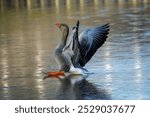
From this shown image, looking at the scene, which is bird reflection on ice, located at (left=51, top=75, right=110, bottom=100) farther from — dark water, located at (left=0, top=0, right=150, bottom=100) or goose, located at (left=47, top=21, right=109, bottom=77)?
goose, located at (left=47, top=21, right=109, bottom=77)

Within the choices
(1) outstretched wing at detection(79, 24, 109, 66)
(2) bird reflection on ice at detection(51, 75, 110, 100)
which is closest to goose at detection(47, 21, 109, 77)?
(1) outstretched wing at detection(79, 24, 109, 66)

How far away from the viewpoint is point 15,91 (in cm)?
985

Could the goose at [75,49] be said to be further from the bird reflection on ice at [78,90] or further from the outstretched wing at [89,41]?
the bird reflection on ice at [78,90]

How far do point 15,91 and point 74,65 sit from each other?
129 centimetres

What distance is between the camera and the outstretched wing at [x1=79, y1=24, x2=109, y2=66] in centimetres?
1087

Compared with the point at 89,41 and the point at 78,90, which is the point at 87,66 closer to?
the point at 89,41

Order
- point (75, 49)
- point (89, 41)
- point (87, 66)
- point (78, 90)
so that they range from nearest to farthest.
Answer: point (78, 90) → point (75, 49) → point (89, 41) → point (87, 66)

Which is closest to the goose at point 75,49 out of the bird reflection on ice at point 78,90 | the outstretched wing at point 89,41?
the outstretched wing at point 89,41

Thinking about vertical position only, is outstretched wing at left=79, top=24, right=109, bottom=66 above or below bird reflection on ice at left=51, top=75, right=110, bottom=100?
above

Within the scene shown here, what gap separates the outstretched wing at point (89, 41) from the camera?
428 inches

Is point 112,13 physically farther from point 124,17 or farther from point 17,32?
point 17,32

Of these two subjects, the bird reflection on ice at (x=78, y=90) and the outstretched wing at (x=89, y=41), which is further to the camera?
the outstretched wing at (x=89, y=41)

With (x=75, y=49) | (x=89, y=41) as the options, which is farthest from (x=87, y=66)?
(x=75, y=49)

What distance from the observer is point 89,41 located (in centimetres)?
1098
